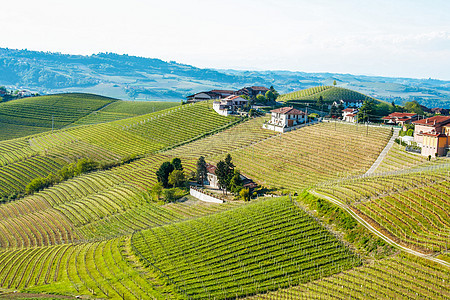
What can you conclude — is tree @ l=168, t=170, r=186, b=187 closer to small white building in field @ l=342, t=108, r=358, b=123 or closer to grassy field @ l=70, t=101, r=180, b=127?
small white building in field @ l=342, t=108, r=358, b=123

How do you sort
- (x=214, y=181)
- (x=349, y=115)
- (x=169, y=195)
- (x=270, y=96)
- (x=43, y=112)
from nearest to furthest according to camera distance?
(x=169, y=195), (x=214, y=181), (x=349, y=115), (x=270, y=96), (x=43, y=112)

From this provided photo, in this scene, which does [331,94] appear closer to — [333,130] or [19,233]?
[333,130]

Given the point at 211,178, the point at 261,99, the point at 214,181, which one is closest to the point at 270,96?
the point at 261,99

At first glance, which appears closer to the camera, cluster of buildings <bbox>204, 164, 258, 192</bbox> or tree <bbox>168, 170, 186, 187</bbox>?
cluster of buildings <bbox>204, 164, 258, 192</bbox>

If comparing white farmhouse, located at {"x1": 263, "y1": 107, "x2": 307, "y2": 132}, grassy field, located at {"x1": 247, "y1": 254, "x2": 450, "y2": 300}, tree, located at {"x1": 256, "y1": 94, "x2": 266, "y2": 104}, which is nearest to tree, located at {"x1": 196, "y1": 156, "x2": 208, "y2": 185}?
white farmhouse, located at {"x1": 263, "y1": 107, "x2": 307, "y2": 132}

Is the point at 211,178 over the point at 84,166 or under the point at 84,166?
over

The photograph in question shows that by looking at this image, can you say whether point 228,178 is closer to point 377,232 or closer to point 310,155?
point 310,155
